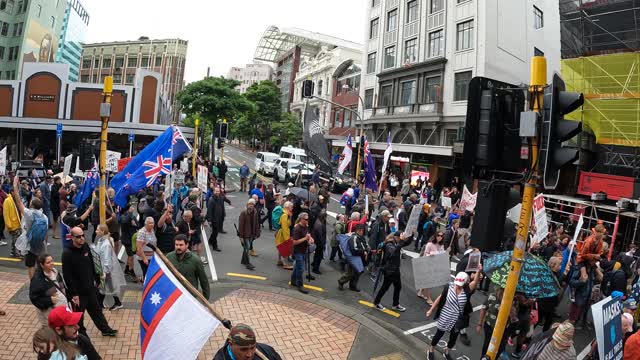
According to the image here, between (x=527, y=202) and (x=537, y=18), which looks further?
(x=537, y=18)

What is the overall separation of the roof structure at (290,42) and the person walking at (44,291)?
60897mm

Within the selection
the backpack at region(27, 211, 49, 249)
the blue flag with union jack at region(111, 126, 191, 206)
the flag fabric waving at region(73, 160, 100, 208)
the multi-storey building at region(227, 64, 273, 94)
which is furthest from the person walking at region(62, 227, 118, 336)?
the multi-storey building at region(227, 64, 273, 94)

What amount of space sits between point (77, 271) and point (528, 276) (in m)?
6.52

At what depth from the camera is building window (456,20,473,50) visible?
27969 millimetres

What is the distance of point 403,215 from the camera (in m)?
14.0

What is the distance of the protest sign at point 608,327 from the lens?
494 centimetres

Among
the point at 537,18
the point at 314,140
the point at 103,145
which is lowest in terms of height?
the point at 103,145

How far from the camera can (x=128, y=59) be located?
3388 inches

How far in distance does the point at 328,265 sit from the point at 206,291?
5.91 m

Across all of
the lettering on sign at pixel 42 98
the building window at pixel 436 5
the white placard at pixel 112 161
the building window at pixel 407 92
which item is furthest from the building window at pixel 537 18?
the lettering on sign at pixel 42 98

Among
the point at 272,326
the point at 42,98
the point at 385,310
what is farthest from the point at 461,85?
the point at 42,98

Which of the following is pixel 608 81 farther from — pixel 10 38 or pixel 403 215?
pixel 10 38

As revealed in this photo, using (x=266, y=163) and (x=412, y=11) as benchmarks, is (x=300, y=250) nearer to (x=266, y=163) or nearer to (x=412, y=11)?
(x=266, y=163)

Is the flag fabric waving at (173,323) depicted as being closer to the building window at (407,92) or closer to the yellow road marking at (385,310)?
the yellow road marking at (385,310)
